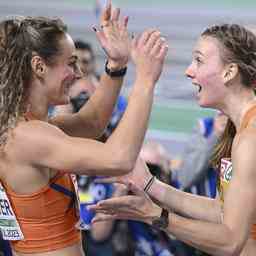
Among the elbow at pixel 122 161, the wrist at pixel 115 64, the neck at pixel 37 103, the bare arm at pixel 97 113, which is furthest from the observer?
the bare arm at pixel 97 113

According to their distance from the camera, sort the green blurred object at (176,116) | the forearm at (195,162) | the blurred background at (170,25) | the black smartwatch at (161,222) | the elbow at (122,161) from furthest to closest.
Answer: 1. the blurred background at (170,25)
2. the green blurred object at (176,116)
3. the forearm at (195,162)
4. the black smartwatch at (161,222)
5. the elbow at (122,161)

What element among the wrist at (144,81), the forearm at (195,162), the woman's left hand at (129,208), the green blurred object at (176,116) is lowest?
the green blurred object at (176,116)

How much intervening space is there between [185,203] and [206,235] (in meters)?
0.55

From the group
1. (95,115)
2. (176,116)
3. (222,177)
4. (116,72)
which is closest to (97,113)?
(95,115)

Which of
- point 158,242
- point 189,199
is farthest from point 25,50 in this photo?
point 158,242

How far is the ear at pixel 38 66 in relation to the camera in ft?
10.9

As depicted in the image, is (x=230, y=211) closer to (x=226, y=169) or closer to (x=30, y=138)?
(x=226, y=169)

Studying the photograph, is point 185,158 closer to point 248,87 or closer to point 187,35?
point 248,87

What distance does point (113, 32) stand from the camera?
10.9ft

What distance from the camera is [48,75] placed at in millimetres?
3355

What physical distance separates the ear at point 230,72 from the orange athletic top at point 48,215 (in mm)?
709

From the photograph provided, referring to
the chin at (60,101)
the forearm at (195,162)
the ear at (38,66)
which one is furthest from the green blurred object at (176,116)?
the ear at (38,66)

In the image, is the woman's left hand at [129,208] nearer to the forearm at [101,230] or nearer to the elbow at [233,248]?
the elbow at [233,248]

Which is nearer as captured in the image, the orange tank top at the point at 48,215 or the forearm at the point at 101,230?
the orange tank top at the point at 48,215
